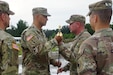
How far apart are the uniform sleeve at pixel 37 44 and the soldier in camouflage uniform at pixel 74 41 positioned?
55cm

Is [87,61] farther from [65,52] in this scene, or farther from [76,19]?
→ [76,19]

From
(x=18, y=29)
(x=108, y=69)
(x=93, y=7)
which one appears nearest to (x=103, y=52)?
(x=108, y=69)

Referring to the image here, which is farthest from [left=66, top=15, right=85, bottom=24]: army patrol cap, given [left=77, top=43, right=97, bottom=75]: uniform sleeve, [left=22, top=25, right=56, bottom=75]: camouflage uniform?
[left=77, top=43, right=97, bottom=75]: uniform sleeve

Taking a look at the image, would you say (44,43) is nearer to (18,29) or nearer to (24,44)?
(24,44)

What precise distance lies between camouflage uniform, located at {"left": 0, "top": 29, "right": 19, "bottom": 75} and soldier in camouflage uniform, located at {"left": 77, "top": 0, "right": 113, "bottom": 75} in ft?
4.10

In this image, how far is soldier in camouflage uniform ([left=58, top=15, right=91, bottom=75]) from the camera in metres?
7.45

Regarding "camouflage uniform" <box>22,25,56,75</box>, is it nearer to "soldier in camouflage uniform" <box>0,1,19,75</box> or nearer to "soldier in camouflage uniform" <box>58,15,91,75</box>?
"soldier in camouflage uniform" <box>58,15,91,75</box>

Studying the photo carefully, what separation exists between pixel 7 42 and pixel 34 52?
1.24m

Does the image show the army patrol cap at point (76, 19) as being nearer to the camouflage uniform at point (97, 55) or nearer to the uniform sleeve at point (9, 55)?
the uniform sleeve at point (9, 55)

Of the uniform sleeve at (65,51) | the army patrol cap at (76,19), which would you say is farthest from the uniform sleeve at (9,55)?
the army patrol cap at (76,19)

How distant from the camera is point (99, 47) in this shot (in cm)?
473

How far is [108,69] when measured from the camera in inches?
186

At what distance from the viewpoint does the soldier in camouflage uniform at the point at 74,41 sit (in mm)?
7449

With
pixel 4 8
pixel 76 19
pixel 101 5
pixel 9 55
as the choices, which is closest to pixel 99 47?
pixel 101 5
